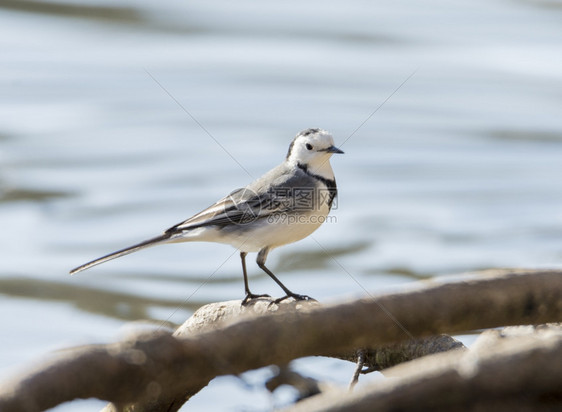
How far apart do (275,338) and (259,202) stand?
6.74ft

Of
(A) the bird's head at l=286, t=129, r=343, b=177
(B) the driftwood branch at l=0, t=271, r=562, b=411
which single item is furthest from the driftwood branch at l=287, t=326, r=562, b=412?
(A) the bird's head at l=286, t=129, r=343, b=177

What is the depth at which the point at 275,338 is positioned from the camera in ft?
6.13

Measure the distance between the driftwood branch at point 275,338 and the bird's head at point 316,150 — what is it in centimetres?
194

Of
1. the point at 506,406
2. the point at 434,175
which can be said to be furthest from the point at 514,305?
the point at 434,175

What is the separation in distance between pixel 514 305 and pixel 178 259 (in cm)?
386

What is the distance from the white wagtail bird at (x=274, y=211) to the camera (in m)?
3.78

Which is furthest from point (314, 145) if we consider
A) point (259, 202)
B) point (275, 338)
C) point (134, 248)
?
point (275, 338)

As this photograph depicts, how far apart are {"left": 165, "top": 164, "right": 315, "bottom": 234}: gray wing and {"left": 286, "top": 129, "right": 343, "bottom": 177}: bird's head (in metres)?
0.05

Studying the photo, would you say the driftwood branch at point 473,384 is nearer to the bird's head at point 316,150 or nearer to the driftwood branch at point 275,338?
the driftwood branch at point 275,338

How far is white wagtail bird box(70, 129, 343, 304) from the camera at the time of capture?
378cm

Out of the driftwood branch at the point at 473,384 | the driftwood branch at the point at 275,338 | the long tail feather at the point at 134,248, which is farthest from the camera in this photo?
the long tail feather at the point at 134,248

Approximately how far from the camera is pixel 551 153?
7.41 m

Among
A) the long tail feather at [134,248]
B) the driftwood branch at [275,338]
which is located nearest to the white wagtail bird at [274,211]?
the long tail feather at [134,248]

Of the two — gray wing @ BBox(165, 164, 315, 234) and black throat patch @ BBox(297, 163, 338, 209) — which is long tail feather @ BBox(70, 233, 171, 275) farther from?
black throat patch @ BBox(297, 163, 338, 209)
